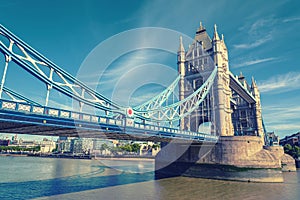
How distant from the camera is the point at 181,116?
1298 inches

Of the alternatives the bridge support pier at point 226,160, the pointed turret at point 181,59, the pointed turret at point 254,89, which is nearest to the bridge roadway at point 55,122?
the bridge support pier at point 226,160

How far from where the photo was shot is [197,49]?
4625 centimetres

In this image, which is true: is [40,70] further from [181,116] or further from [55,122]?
[181,116]

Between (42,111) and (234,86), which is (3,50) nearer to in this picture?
(42,111)

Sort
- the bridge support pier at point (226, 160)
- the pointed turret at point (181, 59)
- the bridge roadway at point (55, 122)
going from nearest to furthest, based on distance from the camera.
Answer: the bridge roadway at point (55, 122) < the bridge support pier at point (226, 160) < the pointed turret at point (181, 59)

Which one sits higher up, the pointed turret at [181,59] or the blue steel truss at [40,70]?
the pointed turret at [181,59]

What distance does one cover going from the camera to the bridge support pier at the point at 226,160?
28.0 m

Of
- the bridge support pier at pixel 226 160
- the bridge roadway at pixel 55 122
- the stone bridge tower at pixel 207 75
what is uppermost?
the stone bridge tower at pixel 207 75

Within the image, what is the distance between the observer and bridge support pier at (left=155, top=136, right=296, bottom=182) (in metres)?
28.0

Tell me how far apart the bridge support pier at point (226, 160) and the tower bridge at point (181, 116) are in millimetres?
118

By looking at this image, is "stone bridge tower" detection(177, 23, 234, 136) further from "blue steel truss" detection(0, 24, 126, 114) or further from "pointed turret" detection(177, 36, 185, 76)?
"blue steel truss" detection(0, 24, 126, 114)

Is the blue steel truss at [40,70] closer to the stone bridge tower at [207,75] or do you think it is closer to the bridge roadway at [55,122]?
the bridge roadway at [55,122]

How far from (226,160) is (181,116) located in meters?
8.59

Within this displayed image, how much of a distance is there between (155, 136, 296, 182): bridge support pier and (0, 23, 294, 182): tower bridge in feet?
0.39
